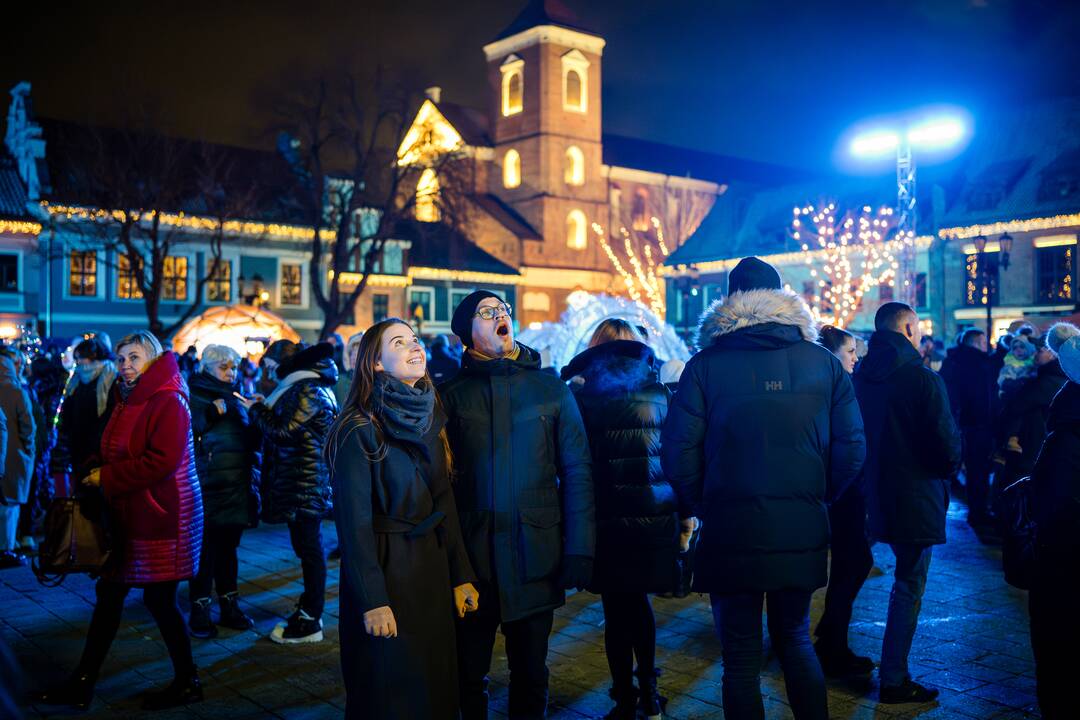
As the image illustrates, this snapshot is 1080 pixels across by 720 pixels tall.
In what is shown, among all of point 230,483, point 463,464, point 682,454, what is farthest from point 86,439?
point 682,454

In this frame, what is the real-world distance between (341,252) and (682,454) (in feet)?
102

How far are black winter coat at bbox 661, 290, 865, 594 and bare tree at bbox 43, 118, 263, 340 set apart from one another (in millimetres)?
29592

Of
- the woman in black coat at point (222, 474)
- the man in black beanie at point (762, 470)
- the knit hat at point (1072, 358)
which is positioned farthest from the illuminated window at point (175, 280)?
the knit hat at point (1072, 358)

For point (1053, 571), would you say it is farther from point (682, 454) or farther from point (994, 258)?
point (994, 258)

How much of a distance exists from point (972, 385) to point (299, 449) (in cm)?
829

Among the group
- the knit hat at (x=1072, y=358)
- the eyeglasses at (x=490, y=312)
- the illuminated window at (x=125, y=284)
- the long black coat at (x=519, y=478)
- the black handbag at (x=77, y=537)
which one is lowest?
the black handbag at (x=77, y=537)

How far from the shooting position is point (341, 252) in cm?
3419

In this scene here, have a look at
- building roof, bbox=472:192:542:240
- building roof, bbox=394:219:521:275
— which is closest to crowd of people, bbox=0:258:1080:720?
building roof, bbox=394:219:521:275

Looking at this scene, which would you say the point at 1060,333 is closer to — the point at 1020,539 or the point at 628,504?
the point at 1020,539

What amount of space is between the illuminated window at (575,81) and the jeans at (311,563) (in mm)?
58447

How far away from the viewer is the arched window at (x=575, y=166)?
64.0 meters

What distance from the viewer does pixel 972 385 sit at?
38.5ft

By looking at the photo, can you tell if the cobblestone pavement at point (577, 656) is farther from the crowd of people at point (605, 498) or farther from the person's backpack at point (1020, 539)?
the person's backpack at point (1020, 539)

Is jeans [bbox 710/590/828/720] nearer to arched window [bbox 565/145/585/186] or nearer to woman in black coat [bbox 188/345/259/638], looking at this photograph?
woman in black coat [bbox 188/345/259/638]
